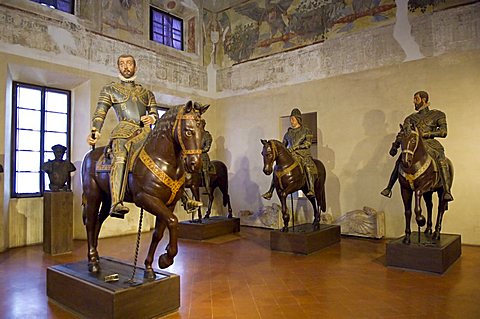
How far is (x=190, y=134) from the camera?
338 centimetres

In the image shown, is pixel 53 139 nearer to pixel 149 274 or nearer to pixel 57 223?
pixel 57 223

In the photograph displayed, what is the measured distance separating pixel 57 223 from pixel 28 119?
2.78m

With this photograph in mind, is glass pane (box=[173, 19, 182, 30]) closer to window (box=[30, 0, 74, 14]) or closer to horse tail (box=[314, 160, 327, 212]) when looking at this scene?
window (box=[30, 0, 74, 14])

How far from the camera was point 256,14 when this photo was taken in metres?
10.9

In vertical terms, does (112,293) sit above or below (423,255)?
above

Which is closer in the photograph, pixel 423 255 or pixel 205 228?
pixel 423 255

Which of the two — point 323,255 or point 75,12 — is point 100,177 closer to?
point 323,255

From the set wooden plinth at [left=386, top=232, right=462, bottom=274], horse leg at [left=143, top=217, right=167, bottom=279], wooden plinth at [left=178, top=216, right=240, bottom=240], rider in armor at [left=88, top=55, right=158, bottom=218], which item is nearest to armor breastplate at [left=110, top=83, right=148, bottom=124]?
rider in armor at [left=88, top=55, right=158, bottom=218]

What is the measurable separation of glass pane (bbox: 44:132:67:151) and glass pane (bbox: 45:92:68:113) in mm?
565

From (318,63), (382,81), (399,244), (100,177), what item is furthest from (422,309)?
(318,63)

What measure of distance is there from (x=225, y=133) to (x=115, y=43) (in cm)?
406

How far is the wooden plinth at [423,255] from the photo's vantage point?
5297 mm

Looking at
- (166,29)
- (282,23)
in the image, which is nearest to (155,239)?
(282,23)

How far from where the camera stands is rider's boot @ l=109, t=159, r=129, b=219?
3.80 m
